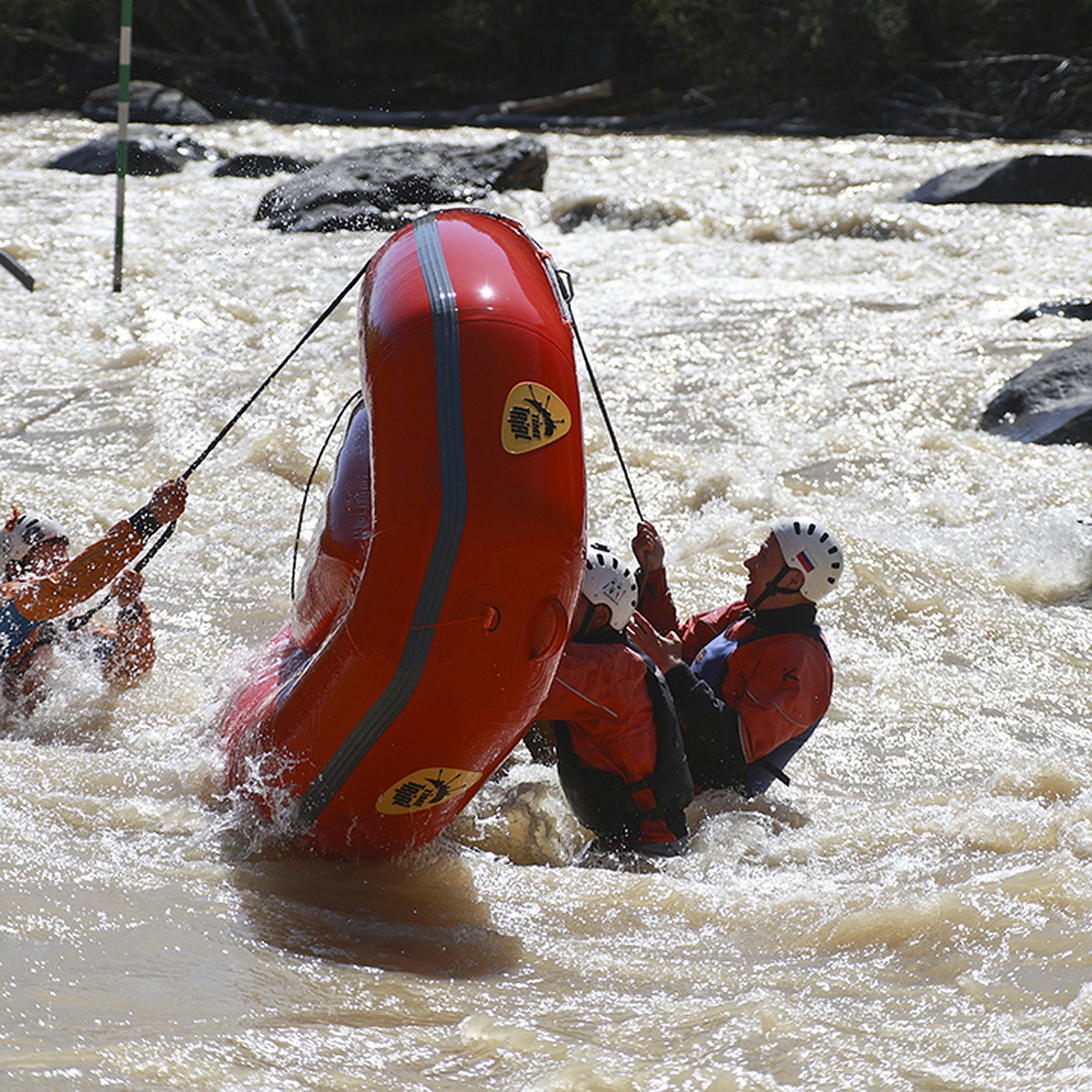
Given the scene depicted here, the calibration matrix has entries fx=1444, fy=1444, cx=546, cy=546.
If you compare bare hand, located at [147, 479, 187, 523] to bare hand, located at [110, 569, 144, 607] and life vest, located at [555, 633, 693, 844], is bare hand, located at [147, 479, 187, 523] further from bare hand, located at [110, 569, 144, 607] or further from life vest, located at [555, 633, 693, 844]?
life vest, located at [555, 633, 693, 844]

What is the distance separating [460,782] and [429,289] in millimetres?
1140

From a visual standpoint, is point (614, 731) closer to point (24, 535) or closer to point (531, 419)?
point (531, 419)

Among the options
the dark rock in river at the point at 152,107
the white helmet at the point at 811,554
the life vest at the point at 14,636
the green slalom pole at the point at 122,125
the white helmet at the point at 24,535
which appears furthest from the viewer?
the dark rock in river at the point at 152,107

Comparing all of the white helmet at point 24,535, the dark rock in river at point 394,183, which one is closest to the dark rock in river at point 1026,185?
the dark rock in river at point 394,183

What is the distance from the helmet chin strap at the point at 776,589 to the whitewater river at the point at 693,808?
A: 67 cm

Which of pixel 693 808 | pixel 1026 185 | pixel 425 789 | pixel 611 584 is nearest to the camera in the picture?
pixel 425 789

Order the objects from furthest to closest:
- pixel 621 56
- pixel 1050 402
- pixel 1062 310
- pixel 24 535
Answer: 1. pixel 621 56
2. pixel 1062 310
3. pixel 1050 402
4. pixel 24 535

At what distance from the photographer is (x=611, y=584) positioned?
3871 millimetres

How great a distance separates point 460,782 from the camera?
3385 millimetres

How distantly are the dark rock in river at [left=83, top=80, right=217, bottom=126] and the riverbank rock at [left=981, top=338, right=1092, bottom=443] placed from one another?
12041 mm

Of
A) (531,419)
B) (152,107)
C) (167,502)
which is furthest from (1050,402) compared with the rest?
(152,107)

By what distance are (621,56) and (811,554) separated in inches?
762

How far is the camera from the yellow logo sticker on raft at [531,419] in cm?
306

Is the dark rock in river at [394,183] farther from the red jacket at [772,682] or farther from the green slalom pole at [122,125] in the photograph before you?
the red jacket at [772,682]
